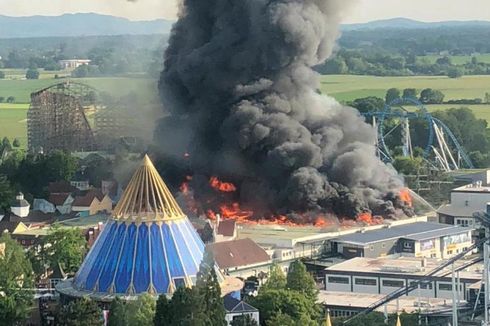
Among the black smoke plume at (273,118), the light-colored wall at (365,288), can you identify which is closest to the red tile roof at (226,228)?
the black smoke plume at (273,118)

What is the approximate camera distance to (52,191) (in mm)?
49156

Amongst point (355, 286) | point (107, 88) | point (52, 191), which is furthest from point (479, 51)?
point (355, 286)

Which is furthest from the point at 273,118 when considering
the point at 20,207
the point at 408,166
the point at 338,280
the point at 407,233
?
the point at 338,280

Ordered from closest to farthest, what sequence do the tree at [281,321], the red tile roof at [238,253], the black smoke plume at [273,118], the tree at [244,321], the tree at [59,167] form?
the tree at [244,321] → the tree at [281,321] → the red tile roof at [238,253] → the black smoke plume at [273,118] → the tree at [59,167]

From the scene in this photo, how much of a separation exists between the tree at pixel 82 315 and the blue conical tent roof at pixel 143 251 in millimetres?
1812

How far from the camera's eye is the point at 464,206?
42469 millimetres

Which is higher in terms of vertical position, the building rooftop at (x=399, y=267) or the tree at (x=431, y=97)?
the building rooftop at (x=399, y=267)

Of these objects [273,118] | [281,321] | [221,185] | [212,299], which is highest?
[273,118]

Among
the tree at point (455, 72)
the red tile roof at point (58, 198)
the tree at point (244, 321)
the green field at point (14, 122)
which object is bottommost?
the green field at point (14, 122)

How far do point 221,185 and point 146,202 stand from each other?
1423 centimetres

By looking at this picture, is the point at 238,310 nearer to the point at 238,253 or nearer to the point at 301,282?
the point at 301,282

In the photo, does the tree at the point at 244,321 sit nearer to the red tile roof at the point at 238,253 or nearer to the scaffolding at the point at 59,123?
the red tile roof at the point at 238,253

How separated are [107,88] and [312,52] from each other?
35116mm

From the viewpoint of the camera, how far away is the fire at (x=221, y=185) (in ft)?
143
